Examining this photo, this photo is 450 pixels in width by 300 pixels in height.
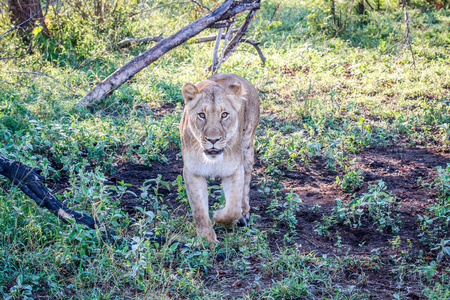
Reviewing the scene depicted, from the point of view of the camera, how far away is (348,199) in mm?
4391

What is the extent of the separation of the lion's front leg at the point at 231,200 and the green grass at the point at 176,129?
0.15 metres

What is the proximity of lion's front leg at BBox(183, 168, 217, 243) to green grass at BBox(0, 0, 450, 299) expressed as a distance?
0.44 ft

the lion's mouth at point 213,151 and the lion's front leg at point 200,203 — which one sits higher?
the lion's mouth at point 213,151

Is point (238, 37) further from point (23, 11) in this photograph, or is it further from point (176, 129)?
point (23, 11)

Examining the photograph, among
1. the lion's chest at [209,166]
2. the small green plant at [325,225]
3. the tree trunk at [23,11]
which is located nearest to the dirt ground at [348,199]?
the small green plant at [325,225]

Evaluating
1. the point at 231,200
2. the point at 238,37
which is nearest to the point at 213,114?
the point at 231,200

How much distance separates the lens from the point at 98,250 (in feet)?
10.2

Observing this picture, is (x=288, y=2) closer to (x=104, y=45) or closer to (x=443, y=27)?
(x=443, y=27)

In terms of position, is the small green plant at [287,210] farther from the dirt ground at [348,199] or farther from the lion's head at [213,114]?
the lion's head at [213,114]

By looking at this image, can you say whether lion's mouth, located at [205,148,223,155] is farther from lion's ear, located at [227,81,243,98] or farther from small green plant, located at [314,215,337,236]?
small green plant, located at [314,215,337,236]

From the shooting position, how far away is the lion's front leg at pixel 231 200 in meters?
3.72

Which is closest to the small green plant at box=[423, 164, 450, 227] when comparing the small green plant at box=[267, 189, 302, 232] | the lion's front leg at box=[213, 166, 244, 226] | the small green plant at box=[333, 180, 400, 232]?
the small green plant at box=[333, 180, 400, 232]

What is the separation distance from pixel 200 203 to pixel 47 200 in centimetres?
114

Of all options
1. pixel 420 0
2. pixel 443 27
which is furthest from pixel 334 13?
pixel 420 0
